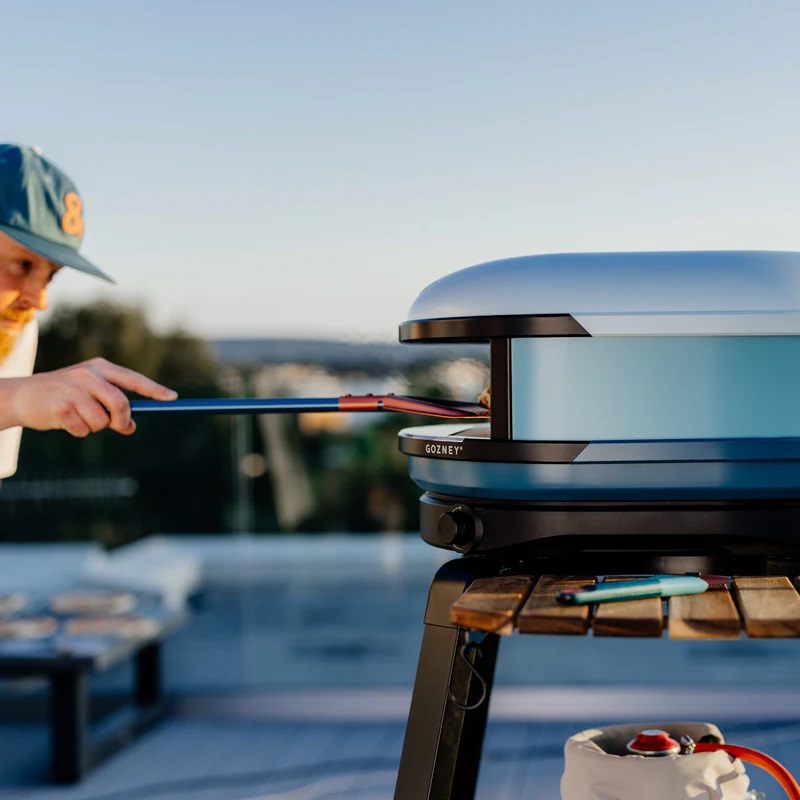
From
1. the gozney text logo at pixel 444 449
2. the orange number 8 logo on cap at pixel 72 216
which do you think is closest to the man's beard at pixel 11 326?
the orange number 8 logo on cap at pixel 72 216

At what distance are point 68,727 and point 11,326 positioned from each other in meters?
1.97

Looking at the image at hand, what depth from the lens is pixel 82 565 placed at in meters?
3.77

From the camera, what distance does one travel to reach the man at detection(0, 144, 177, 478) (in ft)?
3.85

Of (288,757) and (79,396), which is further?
(288,757)

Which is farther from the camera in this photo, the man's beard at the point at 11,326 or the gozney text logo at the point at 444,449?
the man's beard at the point at 11,326

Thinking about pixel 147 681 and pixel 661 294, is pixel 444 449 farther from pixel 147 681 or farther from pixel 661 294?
pixel 147 681

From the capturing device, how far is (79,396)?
3.77 ft

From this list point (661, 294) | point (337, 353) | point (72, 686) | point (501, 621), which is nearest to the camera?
point (501, 621)

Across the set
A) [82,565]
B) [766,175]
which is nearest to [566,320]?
[766,175]

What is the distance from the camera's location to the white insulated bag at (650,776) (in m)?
1.15

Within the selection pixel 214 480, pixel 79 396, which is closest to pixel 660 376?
pixel 79 396

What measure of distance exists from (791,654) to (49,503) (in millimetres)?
2540

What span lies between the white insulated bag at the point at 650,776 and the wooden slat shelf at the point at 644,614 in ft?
0.62

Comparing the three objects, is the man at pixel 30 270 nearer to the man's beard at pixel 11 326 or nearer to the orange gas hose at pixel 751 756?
the man's beard at pixel 11 326
